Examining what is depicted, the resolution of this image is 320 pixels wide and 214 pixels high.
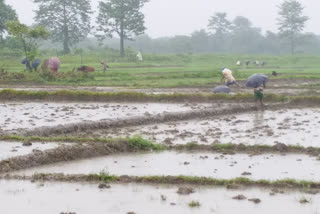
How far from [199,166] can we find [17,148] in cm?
302

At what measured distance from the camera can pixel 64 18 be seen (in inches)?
1395

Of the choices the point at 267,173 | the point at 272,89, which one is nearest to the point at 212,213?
the point at 267,173

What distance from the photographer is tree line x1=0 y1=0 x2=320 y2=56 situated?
34281 mm

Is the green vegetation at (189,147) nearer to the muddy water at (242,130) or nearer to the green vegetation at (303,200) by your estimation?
the muddy water at (242,130)

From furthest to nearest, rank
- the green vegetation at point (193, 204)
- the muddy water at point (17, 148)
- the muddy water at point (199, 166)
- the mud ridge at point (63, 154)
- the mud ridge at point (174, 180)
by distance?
1. the muddy water at point (17, 148)
2. the mud ridge at point (63, 154)
3. the muddy water at point (199, 166)
4. the mud ridge at point (174, 180)
5. the green vegetation at point (193, 204)

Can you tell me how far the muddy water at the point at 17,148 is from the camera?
22.6 ft

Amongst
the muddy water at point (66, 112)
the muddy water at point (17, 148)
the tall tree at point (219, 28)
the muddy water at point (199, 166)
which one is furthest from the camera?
the tall tree at point (219, 28)

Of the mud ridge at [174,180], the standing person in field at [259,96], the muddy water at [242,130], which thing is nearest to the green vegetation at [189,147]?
the muddy water at [242,130]

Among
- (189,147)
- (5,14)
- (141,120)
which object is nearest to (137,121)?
(141,120)

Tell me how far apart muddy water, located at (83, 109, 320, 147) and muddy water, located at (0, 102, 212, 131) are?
1.13 m

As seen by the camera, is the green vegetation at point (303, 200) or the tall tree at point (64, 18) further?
the tall tree at point (64, 18)

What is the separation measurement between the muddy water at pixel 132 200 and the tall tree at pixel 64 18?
3116 cm

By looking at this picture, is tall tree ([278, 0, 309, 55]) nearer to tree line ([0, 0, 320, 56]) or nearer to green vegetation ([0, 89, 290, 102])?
tree line ([0, 0, 320, 56])

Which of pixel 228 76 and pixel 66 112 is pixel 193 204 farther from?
pixel 228 76
